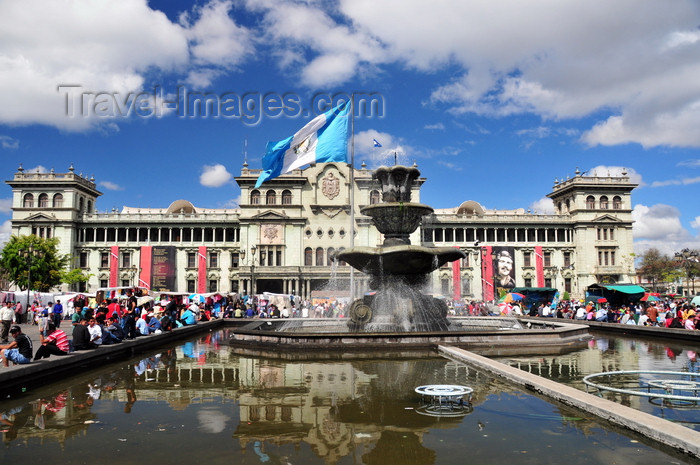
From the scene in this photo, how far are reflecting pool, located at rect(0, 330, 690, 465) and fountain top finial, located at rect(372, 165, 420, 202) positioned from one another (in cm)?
843

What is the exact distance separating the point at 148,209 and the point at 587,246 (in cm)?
5989

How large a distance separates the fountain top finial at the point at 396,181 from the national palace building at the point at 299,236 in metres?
39.6

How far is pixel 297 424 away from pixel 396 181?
39.0 feet

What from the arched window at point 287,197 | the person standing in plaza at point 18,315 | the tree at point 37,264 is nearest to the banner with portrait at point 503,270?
the arched window at point 287,197

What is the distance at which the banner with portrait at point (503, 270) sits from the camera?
197ft

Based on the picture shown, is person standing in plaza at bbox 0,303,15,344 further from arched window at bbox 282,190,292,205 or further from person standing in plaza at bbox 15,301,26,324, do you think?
arched window at bbox 282,190,292,205

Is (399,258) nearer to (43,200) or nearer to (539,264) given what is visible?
(539,264)

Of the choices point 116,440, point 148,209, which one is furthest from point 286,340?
point 148,209

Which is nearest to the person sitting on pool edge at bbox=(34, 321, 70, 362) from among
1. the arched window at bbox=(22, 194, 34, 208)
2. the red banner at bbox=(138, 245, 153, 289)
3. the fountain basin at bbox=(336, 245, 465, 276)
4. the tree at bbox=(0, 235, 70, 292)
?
the fountain basin at bbox=(336, 245, 465, 276)

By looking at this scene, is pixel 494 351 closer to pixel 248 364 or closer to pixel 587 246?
pixel 248 364

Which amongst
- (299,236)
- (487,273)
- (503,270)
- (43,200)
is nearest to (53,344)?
(299,236)

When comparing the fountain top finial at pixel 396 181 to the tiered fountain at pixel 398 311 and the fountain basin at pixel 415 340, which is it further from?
the fountain basin at pixel 415 340

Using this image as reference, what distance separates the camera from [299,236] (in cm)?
5916

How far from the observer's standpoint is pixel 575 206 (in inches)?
2525
